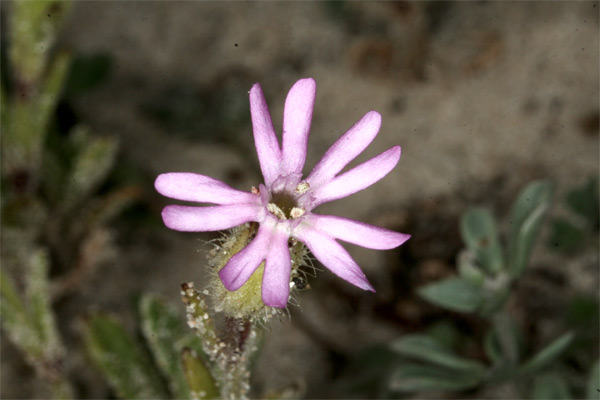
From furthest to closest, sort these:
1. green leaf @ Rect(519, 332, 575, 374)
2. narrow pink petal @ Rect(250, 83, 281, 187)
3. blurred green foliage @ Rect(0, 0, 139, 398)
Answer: blurred green foliage @ Rect(0, 0, 139, 398) < green leaf @ Rect(519, 332, 575, 374) < narrow pink petal @ Rect(250, 83, 281, 187)

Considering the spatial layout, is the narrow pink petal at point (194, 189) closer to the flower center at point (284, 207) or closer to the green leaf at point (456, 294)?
the flower center at point (284, 207)

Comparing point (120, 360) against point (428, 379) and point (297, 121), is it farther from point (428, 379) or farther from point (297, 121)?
point (297, 121)

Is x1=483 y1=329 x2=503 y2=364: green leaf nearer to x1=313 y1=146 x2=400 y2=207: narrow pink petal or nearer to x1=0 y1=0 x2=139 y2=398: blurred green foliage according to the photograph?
x1=313 y1=146 x2=400 y2=207: narrow pink petal

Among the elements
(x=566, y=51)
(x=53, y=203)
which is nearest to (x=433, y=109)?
(x=566, y=51)

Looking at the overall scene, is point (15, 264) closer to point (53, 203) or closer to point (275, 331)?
point (53, 203)

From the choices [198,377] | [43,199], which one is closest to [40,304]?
[43,199]

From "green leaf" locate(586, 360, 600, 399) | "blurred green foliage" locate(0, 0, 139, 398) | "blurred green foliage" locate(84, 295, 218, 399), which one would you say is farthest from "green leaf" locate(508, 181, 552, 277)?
"blurred green foliage" locate(0, 0, 139, 398)
